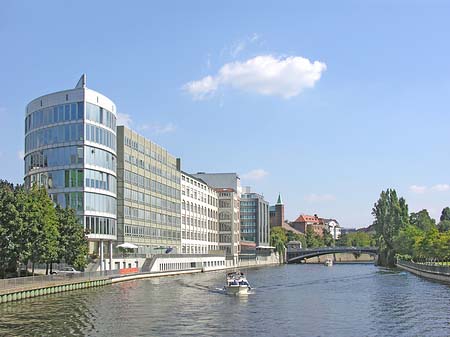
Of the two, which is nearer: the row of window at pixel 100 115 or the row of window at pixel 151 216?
the row of window at pixel 100 115

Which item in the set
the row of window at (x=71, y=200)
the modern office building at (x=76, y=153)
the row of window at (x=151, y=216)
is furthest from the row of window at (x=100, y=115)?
the row of window at (x=151, y=216)

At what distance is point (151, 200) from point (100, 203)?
33874mm

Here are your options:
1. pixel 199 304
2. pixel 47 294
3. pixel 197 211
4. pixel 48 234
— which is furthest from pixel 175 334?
pixel 197 211

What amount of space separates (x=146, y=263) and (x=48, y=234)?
4875 cm

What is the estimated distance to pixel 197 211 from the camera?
614 feet

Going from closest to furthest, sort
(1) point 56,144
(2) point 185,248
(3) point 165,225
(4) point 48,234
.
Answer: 1. (4) point 48,234
2. (1) point 56,144
3. (3) point 165,225
4. (2) point 185,248

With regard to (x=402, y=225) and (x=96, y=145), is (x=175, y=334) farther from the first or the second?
(x=402, y=225)

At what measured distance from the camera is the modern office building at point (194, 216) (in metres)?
172

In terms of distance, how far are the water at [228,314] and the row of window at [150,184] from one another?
47.0m

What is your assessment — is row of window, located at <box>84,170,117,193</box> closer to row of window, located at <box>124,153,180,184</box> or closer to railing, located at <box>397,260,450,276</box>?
row of window, located at <box>124,153,180,184</box>

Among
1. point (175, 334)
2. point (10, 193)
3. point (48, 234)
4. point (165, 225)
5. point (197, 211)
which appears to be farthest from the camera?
point (197, 211)

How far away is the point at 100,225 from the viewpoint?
110 m

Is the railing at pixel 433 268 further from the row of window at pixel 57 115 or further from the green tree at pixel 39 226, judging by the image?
the row of window at pixel 57 115

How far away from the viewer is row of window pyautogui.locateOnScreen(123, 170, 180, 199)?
130m
